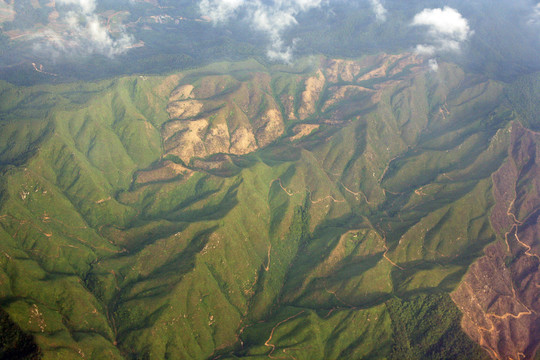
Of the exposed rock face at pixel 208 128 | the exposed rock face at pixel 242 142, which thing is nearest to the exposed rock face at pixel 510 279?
the exposed rock face at pixel 242 142

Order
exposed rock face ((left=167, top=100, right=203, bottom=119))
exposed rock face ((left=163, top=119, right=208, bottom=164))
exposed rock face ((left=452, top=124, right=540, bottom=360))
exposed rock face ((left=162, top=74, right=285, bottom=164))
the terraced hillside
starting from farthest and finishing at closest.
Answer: exposed rock face ((left=167, top=100, right=203, bottom=119)), exposed rock face ((left=162, top=74, right=285, bottom=164)), exposed rock face ((left=163, top=119, right=208, bottom=164)), exposed rock face ((left=452, top=124, right=540, bottom=360)), the terraced hillside

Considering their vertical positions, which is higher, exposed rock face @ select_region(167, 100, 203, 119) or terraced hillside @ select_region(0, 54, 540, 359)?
exposed rock face @ select_region(167, 100, 203, 119)

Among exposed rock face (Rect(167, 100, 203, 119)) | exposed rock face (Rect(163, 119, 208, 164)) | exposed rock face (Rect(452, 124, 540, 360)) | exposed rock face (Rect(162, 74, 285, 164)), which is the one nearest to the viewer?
exposed rock face (Rect(452, 124, 540, 360))

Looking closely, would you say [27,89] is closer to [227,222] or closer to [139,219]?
[139,219]

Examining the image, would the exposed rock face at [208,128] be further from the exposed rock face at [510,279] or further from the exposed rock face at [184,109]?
the exposed rock face at [510,279]

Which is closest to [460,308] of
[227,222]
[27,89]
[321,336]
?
[321,336]

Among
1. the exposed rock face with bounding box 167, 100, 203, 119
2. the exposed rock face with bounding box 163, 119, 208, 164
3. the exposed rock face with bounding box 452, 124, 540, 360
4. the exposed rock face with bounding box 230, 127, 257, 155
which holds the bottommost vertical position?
the exposed rock face with bounding box 452, 124, 540, 360

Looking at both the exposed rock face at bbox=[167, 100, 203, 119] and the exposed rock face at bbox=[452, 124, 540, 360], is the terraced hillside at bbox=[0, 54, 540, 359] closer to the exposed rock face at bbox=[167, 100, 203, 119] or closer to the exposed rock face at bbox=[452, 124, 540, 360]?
the exposed rock face at bbox=[452, 124, 540, 360]

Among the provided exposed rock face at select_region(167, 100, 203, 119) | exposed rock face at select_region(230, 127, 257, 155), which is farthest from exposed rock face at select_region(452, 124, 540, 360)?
exposed rock face at select_region(167, 100, 203, 119)
